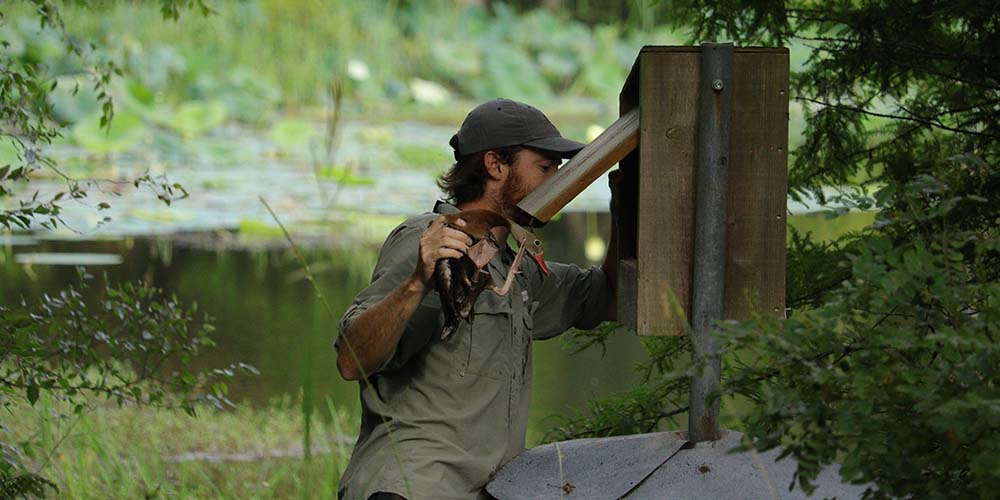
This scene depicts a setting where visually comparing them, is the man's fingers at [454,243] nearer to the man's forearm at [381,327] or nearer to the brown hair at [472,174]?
the man's forearm at [381,327]

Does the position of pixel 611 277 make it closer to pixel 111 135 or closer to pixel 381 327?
pixel 381 327

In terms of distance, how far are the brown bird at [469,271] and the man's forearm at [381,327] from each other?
52 millimetres

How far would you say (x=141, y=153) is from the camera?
9.61m

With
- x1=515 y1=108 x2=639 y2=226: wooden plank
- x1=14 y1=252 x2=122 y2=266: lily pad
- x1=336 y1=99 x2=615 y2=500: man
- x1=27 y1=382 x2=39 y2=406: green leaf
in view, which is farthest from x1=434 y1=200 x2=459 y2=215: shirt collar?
x1=14 y1=252 x2=122 y2=266: lily pad

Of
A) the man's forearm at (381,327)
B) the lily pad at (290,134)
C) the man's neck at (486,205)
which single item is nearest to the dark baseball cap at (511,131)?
the man's neck at (486,205)

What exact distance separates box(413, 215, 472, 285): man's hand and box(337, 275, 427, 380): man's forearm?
1.5 inches

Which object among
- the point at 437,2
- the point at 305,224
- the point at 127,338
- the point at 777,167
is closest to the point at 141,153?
the point at 305,224

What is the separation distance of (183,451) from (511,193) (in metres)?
2.73

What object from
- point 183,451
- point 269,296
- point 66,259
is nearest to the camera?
point 183,451

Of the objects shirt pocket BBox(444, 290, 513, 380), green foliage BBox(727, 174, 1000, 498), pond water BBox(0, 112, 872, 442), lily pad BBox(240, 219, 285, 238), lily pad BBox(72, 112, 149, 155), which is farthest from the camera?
lily pad BBox(72, 112, 149, 155)

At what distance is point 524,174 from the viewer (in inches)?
102

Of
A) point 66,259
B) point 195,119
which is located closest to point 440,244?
point 66,259

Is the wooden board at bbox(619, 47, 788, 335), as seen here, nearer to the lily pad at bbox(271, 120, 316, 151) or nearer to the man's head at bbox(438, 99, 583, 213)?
the man's head at bbox(438, 99, 583, 213)

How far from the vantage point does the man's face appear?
258 cm
